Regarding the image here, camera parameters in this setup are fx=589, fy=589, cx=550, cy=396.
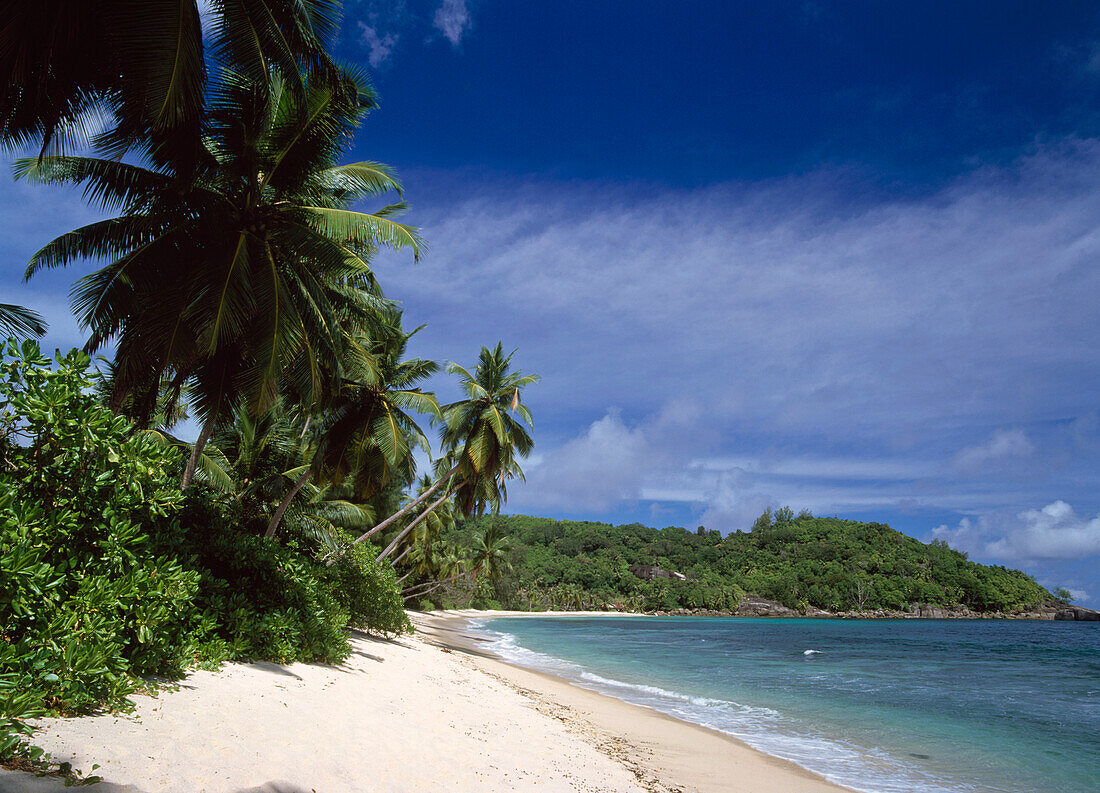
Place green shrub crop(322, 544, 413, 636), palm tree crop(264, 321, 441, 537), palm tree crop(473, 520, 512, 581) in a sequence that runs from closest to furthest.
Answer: green shrub crop(322, 544, 413, 636), palm tree crop(264, 321, 441, 537), palm tree crop(473, 520, 512, 581)

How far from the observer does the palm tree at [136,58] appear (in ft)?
17.2

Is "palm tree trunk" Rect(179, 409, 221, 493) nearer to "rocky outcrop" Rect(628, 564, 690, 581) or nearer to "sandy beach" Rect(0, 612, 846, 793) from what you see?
"sandy beach" Rect(0, 612, 846, 793)

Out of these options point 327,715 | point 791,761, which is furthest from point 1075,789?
point 327,715

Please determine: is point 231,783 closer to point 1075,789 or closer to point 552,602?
point 1075,789

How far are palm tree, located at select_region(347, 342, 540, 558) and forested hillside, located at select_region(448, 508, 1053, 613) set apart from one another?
6050 centimetres

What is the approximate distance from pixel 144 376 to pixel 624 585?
324 feet

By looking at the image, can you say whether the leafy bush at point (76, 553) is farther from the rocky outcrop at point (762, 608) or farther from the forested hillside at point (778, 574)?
the rocky outcrop at point (762, 608)

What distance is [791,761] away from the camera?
925 cm

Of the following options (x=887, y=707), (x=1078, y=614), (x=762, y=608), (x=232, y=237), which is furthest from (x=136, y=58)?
(x=1078, y=614)

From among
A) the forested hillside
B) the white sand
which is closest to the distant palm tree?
the white sand

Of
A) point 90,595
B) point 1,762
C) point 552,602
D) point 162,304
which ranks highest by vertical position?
point 162,304

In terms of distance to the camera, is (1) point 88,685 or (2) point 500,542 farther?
(2) point 500,542

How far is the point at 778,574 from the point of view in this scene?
331 ft

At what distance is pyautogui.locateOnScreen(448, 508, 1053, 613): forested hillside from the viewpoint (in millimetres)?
92375
